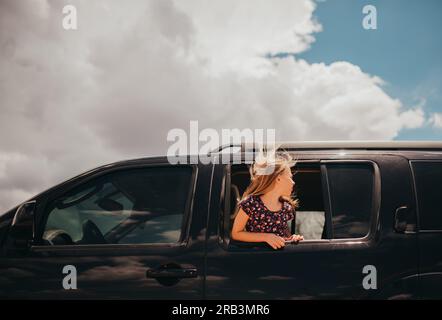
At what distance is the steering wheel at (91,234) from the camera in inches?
113

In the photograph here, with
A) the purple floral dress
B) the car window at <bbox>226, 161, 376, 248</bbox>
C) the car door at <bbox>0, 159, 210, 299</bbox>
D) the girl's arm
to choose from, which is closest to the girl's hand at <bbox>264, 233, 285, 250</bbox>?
the girl's arm

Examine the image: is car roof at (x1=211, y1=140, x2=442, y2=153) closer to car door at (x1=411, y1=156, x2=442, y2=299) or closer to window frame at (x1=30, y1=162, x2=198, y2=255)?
car door at (x1=411, y1=156, x2=442, y2=299)

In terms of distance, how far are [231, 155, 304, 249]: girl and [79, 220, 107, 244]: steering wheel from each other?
899 millimetres

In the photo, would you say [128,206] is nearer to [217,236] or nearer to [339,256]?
[217,236]

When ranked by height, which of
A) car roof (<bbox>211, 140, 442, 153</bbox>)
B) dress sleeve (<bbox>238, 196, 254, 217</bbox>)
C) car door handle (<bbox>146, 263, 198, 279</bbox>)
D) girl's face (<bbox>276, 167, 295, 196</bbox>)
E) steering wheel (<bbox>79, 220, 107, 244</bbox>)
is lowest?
car door handle (<bbox>146, 263, 198, 279</bbox>)

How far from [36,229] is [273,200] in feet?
5.15

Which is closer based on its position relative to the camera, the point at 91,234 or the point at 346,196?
the point at 346,196

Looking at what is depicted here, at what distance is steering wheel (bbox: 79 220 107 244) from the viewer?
9.39 feet

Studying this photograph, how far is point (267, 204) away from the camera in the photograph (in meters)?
2.88

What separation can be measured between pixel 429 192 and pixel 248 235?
1.18 m

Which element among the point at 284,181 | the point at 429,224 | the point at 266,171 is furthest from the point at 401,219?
the point at 266,171
